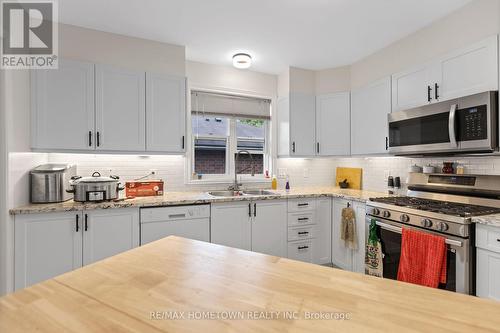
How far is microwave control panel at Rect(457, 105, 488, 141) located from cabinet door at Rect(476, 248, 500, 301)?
87 cm

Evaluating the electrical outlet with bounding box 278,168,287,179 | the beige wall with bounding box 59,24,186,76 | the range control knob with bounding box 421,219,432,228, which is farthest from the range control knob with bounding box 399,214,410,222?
the beige wall with bounding box 59,24,186,76

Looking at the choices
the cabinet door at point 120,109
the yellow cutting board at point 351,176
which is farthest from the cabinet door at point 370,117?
the cabinet door at point 120,109

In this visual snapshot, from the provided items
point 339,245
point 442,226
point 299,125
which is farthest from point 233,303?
point 299,125

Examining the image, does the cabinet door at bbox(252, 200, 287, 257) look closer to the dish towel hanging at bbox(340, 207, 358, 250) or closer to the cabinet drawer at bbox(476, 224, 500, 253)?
the dish towel hanging at bbox(340, 207, 358, 250)

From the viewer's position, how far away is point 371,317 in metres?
0.65

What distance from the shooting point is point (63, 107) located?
2457 millimetres

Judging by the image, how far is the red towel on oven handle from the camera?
6.20 feet

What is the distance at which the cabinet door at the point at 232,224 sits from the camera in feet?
8.99

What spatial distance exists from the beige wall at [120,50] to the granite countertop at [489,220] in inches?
119

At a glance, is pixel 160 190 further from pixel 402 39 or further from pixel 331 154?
pixel 402 39

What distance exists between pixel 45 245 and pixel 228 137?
7.69 ft

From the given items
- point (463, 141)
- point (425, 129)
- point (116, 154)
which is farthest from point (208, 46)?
point (463, 141)

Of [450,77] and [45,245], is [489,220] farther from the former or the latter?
[45,245]

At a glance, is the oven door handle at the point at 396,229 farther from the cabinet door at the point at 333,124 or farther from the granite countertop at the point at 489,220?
the cabinet door at the point at 333,124
